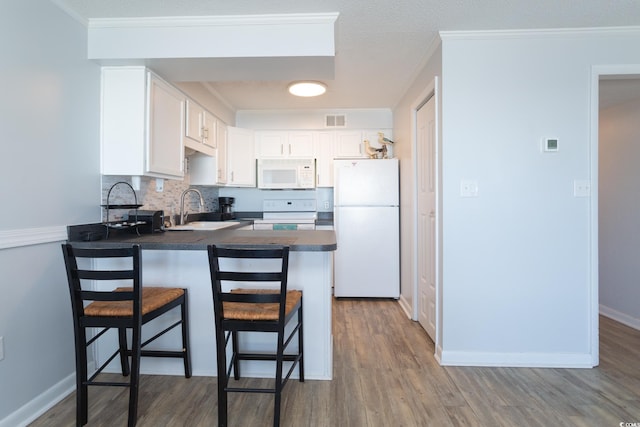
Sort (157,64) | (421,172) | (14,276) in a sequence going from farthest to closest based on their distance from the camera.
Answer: (421,172) < (157,64) < (14,276)

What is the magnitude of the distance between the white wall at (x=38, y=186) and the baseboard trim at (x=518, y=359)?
8.02ft

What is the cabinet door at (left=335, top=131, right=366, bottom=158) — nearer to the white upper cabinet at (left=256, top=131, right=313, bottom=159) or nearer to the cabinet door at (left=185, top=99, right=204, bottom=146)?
the white upper cabinet at (left=256, top=131, right=313, bottom=159)

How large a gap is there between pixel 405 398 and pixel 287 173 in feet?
9.36

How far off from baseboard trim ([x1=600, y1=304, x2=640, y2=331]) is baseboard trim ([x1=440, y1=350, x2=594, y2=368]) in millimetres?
1223

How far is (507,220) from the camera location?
2191 mm

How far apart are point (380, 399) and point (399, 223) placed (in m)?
2.13

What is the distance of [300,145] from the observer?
161 inches

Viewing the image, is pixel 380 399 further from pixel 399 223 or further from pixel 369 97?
pixel 369 97

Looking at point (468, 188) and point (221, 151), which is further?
point (221, 151)

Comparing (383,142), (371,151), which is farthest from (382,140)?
(371,151)

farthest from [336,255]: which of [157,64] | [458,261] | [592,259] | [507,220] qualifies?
[157,64]

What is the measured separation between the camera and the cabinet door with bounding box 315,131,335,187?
407 centimetres

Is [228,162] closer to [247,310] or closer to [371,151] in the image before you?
[371,151]

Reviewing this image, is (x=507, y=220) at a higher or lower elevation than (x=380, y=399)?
higher
